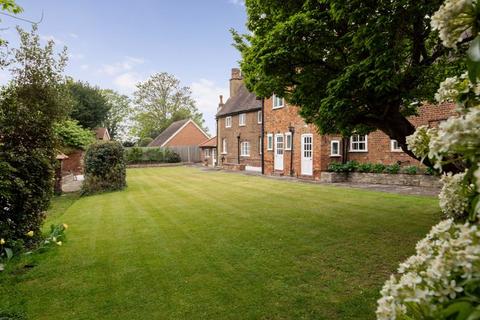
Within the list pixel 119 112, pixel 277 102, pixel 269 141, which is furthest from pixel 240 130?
pixel 119 112

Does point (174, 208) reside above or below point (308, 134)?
below

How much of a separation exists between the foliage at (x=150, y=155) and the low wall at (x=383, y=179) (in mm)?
26374

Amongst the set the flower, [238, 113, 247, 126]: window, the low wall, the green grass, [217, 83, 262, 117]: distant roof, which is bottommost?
the green grass

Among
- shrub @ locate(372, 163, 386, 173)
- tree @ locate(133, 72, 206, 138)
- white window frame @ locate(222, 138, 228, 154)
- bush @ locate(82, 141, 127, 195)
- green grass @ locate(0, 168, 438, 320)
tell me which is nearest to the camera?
green grass @ locate(0, 168, 438, 320)

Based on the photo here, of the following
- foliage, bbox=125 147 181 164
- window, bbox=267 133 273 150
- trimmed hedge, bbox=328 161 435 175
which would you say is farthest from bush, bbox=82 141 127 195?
foliage, bbox=125 147 181 164

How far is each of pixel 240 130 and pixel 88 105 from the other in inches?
788

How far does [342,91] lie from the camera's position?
604 centimetres

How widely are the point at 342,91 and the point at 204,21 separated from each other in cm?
1630

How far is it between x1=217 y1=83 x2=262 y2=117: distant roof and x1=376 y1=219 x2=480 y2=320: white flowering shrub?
2486cm

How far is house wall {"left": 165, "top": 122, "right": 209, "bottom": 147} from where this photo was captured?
4572 cm

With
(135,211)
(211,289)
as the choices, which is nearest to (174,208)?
(135,211)

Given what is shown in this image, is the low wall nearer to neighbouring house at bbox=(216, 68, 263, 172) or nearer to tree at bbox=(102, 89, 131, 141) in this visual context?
neighbouring house at bbox=(216, 68, 263, 172)

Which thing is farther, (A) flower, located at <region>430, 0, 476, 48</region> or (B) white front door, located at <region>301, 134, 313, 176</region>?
(B) white front door, located at <region>301, 134, 313, 176</region>

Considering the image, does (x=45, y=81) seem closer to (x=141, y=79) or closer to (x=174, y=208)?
(x=174, y=208)
